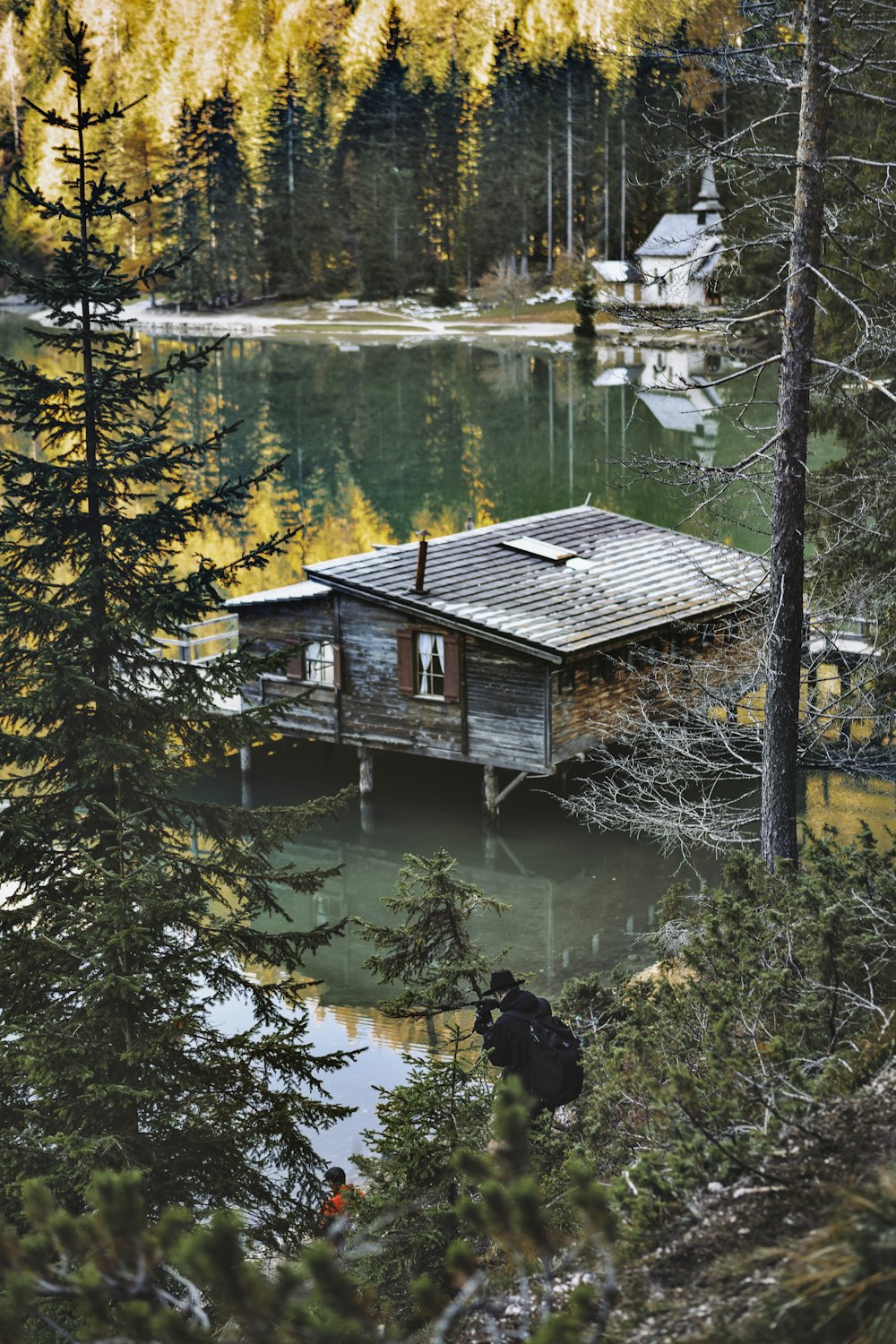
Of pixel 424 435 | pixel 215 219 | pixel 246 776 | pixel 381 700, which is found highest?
pixel 215 219

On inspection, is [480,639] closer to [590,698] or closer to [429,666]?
[429,666]

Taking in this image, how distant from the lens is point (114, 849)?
10961 mm

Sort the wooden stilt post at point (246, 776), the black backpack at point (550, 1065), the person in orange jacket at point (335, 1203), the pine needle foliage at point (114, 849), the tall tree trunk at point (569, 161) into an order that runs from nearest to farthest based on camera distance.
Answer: the black backpack at point (550, 1065) < the pine needle foliage at point (114, 849) < the person in orange jacket at point (335, 1203) < the wooden stilt post at point (246, 776) < the tall tree trunk at point (569, 161)

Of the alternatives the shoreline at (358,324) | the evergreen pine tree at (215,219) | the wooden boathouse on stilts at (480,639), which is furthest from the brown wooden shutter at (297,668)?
the evergreen pine tree at (215,219)

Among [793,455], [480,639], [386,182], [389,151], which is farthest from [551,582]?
[389,151]

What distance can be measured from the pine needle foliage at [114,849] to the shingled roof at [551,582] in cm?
1060

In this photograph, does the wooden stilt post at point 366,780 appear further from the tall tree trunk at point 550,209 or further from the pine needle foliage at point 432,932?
the tall tree trunk at point 550,209

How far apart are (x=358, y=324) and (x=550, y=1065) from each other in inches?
4267

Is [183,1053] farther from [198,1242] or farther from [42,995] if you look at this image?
[198,1242]

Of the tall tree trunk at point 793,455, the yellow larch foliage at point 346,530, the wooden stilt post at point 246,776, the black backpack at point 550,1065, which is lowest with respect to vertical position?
the wooden stilt post at point 246,776

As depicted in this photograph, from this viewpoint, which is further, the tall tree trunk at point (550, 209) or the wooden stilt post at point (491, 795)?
the tall tree trunk at point (550, 209)

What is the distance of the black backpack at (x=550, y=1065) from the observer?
10.2 m

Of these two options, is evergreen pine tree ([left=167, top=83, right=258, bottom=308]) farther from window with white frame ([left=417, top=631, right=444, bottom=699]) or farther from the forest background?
window with white frame ([left=417, top=631, right=444, bottom=699])

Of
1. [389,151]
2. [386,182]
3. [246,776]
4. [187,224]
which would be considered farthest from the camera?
[389,151]
